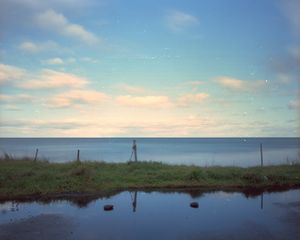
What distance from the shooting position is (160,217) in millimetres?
13711

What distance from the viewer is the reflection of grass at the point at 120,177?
1878 cm

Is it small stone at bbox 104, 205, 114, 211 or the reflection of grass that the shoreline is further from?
small stone at bbox 104, 205, 114, 211

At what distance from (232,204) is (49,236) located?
922 centimetres

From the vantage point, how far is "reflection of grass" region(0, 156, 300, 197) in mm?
18781

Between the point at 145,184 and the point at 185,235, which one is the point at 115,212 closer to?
the point at 185,235

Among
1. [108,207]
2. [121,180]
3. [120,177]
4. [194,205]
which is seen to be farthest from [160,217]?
[120,177]

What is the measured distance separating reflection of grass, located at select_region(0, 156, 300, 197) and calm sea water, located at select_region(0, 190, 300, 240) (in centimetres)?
192

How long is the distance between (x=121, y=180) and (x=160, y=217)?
24.2ft

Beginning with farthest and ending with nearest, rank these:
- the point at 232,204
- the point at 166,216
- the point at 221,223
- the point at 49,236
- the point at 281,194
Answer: the point at 281,194 → the point at 232,204 → the point at 166,216 → the point at 221,223 → the point at 49,236

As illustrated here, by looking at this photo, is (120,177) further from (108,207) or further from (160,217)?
(160,217)

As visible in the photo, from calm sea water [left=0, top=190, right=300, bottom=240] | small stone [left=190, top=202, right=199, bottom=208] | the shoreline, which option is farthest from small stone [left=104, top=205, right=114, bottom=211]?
small stone [left=190, top=202, right=199, bottom=208]

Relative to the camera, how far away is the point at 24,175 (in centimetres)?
2014

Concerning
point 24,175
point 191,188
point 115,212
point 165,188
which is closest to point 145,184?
point 165,188

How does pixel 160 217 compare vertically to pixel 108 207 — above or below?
below
